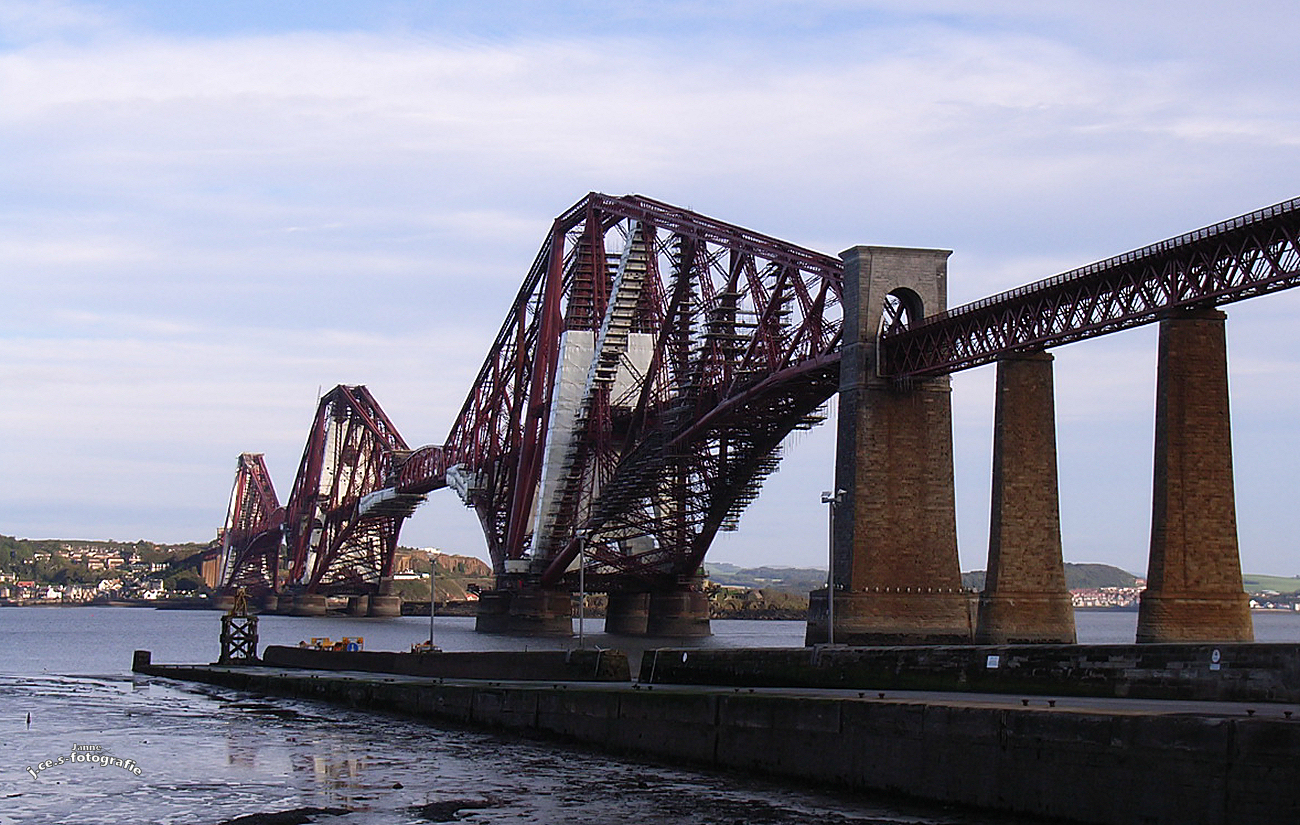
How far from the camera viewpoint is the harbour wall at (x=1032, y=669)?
26.2 m

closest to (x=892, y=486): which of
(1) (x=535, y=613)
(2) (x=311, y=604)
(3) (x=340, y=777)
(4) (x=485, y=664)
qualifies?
(4) (x=485, y=664)

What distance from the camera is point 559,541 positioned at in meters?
109

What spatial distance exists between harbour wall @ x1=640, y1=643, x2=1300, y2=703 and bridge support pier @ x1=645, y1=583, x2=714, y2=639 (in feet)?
229

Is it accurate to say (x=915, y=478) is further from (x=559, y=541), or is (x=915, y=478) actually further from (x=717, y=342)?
(x=559, y=541)

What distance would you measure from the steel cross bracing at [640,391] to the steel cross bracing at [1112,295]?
25.1 ft

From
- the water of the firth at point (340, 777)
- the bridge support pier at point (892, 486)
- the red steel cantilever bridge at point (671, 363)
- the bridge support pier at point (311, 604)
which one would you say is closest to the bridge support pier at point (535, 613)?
the red steel cantilever bridge at point (671, 363)

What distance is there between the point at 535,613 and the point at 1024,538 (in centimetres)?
6019

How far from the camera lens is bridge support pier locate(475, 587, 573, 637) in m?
111

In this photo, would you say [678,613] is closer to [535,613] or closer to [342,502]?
[535,613]

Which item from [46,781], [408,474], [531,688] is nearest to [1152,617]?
[531,688]

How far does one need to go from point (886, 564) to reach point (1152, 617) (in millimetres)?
18403

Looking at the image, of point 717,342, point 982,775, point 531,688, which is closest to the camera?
point 982,775

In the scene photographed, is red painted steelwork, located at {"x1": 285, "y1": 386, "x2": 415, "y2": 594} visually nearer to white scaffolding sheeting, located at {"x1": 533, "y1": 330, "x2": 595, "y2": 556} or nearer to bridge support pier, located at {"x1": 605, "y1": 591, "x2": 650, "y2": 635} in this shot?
bridge support pier, located at {"x1": 605, "y1": 591, "x2": 650, "y2": 635}

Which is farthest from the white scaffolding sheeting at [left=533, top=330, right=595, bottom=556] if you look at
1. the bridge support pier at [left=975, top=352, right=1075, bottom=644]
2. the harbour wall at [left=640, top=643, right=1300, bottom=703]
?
the harbour wall at [left=640, top=643, right=1300, bottom=703]
